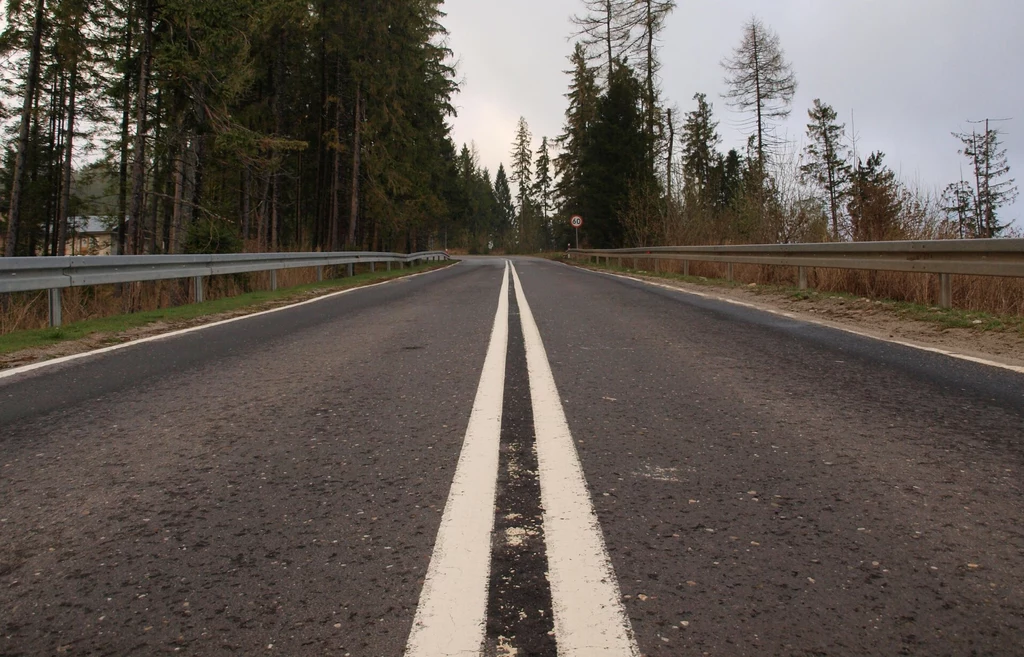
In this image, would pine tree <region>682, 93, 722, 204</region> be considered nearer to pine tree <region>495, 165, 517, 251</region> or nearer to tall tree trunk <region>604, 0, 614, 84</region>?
tall tree trunk <region>604, 0, 614, 84</region>

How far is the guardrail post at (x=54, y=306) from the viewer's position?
25.6ft

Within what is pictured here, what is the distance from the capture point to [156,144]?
58.9 ft

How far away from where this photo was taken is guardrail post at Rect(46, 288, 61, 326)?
7809 mm

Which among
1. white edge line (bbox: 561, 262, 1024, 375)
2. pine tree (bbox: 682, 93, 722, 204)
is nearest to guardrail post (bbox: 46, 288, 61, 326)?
white edge line (bbox: 561, 262, 1024, 375)

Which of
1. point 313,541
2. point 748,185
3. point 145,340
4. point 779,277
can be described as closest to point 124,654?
point 313,541

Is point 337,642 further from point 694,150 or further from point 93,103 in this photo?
point 694,150

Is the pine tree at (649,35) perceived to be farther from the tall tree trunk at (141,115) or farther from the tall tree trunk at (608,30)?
the tall tree trunk at (141,115)

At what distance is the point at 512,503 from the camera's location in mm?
2445

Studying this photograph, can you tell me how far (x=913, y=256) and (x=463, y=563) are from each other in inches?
340

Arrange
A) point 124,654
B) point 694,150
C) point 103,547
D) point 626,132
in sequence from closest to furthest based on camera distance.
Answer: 1. point 124,654
2. point 103,547
3. point 626,132
4. point 694,150

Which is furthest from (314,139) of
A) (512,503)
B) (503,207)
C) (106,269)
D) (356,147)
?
(503,207)

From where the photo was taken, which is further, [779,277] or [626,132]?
[626,132]

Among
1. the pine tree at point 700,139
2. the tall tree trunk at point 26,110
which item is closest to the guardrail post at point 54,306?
the tall tree trunk at point 26,110

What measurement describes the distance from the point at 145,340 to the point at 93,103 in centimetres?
2849
